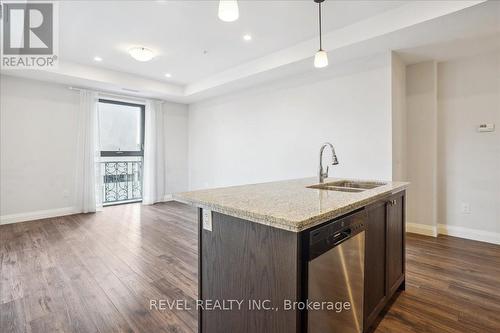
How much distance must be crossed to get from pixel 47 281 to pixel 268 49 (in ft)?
12.9

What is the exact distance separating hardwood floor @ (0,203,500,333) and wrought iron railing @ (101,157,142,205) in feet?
6.84

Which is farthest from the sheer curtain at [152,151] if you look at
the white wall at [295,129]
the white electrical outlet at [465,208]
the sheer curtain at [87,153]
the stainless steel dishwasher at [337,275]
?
the white electrical outlet at [465,208]

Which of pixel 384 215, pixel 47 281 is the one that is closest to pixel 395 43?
pixel 384 215

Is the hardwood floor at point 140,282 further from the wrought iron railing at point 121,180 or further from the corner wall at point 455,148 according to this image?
the wrought iron railing at point 121,180

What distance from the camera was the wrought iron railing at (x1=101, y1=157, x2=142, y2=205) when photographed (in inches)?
233

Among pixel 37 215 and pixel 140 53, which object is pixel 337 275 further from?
pixel 37 215

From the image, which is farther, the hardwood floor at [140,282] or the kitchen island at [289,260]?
the hardwood floor at [140,282]

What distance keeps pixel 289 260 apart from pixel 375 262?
3.11ft

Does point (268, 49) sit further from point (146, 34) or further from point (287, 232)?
point (287, 232)

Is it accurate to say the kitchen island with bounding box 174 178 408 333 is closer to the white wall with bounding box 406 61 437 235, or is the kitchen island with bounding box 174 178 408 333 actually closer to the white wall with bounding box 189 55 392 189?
the white wall with bounding box 189 55 392 189

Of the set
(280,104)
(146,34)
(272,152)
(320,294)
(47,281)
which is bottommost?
(47,281)

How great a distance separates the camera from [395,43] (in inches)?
122

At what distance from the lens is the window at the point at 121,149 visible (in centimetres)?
568

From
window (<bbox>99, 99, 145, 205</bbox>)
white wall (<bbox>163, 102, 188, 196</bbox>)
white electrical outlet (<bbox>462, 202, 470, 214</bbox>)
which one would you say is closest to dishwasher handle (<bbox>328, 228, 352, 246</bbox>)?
white electrical outlet (<bbox>462, 202, 470, 214</bbox>)
